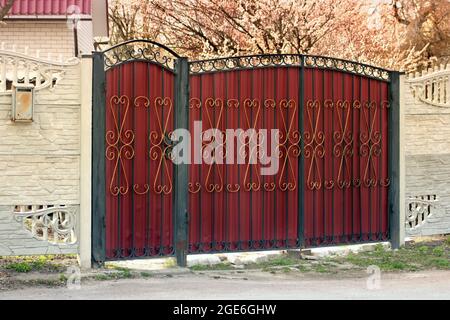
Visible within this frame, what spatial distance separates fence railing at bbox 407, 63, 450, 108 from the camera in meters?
10.9

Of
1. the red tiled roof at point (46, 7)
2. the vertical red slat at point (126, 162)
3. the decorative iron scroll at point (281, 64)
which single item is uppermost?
the red tiled roof at point (46, 7)

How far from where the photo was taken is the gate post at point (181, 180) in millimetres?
9312

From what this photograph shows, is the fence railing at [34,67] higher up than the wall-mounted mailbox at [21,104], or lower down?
higher up

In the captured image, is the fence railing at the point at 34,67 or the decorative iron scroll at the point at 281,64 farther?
the decorative iron scroll at the point at 281,64

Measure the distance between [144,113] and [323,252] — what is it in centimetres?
291

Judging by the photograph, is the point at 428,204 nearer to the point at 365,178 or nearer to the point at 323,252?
the point at 365,178

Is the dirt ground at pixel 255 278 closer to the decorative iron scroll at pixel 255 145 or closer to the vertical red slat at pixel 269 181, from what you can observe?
the vertical red slat at pixel 269 181

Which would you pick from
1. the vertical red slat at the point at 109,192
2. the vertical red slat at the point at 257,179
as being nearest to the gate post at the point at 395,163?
the vertical red slat at the point at 257,179

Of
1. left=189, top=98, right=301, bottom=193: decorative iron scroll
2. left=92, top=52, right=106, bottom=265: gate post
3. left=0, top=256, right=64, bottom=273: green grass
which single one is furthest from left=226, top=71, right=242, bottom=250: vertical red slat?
left=0, top=256, right=64, bottom=273: green grass

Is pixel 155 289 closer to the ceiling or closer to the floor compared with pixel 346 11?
closer to the floor

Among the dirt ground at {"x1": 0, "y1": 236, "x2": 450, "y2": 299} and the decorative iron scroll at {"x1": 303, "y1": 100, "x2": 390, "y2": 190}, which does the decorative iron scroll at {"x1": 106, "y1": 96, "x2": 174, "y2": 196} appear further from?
the decorative iron scroll at {"x1": 303, "y1": 100, "x2": 390, "y2": 190}

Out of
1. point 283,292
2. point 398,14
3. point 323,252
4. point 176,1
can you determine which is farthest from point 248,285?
point 398,14

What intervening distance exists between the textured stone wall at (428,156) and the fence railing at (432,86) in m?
0.03

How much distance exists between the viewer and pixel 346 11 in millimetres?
17078
